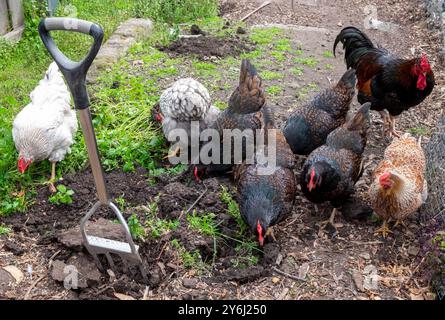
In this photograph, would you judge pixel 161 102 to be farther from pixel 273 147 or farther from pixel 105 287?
pixel 105 287

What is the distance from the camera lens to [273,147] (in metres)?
4.30

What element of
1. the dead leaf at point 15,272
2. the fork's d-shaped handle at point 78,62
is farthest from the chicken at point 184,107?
the fork's d-shaped handle at point 78,62

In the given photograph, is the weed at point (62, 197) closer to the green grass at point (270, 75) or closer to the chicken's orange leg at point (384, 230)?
the chicken's orange leg at point (384, 230)

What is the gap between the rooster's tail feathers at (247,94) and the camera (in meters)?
4.76

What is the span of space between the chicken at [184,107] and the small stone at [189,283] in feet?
5.43

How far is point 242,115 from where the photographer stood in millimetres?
4738

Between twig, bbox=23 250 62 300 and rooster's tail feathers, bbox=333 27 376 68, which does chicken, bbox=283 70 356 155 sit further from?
twig, bbox=23 250 62 300

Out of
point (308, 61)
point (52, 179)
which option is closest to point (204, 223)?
point (52, 179)

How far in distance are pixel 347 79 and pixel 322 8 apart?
5.15 m

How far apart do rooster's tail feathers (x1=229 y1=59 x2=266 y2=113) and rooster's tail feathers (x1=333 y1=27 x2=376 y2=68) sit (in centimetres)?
175

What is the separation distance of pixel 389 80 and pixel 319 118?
1.18 metres

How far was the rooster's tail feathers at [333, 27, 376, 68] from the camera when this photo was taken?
5875 mm

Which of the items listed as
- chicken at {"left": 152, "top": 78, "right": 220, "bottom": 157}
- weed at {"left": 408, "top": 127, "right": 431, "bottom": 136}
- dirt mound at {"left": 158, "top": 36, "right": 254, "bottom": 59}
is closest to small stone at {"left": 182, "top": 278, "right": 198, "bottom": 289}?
chicken at {"left": 152, "top": 78, "right": 220, "bottom": 157}

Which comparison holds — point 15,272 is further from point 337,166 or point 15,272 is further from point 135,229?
point 337,166
